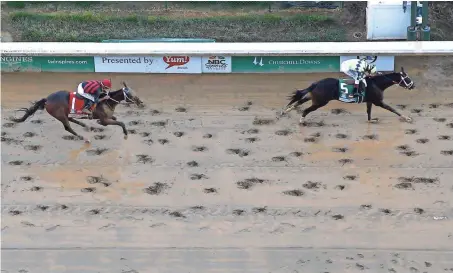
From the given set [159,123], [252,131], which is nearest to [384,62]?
[252,131]

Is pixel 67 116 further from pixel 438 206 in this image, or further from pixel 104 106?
pixel 438 206

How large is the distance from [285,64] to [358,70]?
2776mm

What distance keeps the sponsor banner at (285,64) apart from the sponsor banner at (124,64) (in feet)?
5.82

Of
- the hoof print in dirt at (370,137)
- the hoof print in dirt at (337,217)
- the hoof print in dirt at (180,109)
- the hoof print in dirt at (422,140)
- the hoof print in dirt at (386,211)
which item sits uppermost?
the hoof print in dirt at (180,109)

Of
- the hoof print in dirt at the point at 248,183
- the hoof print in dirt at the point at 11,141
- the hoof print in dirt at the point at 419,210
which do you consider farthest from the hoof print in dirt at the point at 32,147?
the hoof print in dirt at the point at 419,210

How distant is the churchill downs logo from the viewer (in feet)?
48.7

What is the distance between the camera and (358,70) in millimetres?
12344

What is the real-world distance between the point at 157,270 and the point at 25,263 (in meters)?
1.76

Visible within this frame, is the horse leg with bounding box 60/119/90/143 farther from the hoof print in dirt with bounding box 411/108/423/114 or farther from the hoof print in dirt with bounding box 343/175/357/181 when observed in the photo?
the hoof print in dirt with bounding box 411/108/423/114

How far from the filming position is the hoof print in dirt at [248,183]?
1133 cm

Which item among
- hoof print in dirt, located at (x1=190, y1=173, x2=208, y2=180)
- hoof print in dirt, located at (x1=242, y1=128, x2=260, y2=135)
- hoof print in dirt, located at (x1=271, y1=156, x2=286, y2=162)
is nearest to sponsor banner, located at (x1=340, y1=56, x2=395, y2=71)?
hoof print in dirt, located at (x1=242, y1=128, x2=260, y2=135)

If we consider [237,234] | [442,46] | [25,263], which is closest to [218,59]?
[442,46]

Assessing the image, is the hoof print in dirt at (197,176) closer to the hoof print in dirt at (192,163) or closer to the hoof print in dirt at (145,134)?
the hoof print in dirt at (192,163)

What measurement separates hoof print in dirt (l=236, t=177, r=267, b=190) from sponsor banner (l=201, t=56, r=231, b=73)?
3952 millimetres
